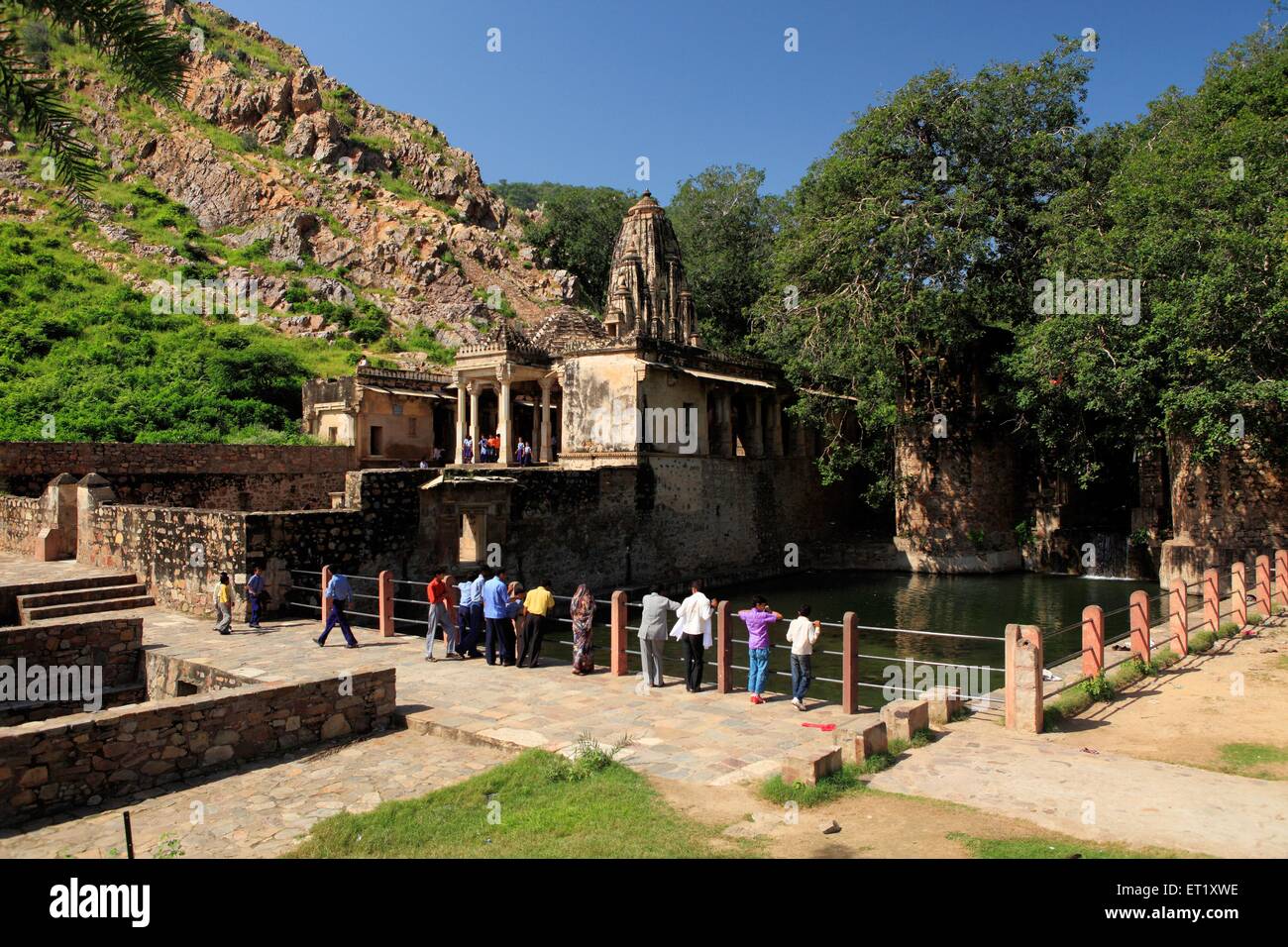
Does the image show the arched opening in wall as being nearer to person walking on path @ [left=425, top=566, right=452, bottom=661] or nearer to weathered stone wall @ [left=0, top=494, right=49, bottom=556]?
person walking on path @ [left=425, top=566, right=452, bottom=661]

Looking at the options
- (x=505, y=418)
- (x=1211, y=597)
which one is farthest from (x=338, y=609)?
(x=505, y=418)

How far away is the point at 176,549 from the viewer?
14.6m

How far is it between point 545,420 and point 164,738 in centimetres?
2074

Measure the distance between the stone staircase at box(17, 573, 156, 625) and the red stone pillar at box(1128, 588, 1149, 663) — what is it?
1564cm

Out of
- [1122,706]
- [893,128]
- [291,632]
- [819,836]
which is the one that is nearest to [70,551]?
[291,632]

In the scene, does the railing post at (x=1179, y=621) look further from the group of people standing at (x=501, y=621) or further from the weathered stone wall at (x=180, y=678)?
the weathered stone wall at (x=180, y=678)

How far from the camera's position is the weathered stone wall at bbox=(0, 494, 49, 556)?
1744 cm


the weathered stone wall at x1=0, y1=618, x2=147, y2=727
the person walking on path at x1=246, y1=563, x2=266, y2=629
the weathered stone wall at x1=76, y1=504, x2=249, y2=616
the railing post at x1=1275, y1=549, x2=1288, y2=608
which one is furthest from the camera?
the railing post at x1=1275, y1=549, x2=1288, y2=608

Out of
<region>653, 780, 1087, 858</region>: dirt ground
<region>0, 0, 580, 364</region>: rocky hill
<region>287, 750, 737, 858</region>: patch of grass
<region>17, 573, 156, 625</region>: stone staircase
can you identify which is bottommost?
<region>653, 780, 1087, 858</region>: dirt ground

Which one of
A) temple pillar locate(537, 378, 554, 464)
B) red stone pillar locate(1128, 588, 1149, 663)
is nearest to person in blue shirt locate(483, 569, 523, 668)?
red stone pillar locate(1128, 588, 1149, 663)

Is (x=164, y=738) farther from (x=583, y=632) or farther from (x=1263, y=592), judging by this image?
(x=1263, y=592)

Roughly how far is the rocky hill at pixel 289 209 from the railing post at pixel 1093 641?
40.4 meters

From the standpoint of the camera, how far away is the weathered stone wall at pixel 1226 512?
20.7 m

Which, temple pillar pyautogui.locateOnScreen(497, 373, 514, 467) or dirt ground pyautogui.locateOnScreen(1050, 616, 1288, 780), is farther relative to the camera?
temple pillar pyautogui.locateOnScreen(497, 373, 514, 467)
